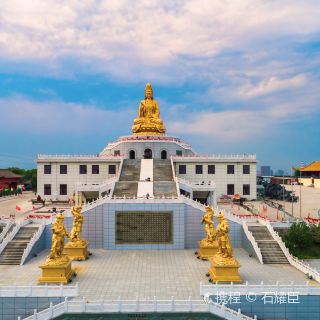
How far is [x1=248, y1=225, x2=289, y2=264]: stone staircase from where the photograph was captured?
24703mm

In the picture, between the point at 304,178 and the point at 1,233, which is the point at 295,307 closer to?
the point at 1,233

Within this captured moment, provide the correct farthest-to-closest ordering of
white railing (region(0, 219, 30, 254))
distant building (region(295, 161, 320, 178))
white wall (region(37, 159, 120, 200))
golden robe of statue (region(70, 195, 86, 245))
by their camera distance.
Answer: distant building (region(295, 161, 320, 178)), white wall (region(37, 159, 120, 200)), white railing (region(0, 219, 30, 254)), golden robe of statue (region(70, 195, 86, 245))

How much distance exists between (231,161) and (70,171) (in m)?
21.3

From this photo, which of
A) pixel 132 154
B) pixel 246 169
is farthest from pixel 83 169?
pixel 246 169

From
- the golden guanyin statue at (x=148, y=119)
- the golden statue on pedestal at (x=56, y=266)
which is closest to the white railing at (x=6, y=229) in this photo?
the golden statue on pedestal at (x=56, y=266)

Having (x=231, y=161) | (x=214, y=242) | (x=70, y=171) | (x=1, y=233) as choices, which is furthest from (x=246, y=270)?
(x=70, y=171)

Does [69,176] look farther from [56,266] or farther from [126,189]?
[56,266]

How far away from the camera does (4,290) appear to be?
57.2 ft

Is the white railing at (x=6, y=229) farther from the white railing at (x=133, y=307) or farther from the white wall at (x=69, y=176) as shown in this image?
the white wall at (x=69, y=176)

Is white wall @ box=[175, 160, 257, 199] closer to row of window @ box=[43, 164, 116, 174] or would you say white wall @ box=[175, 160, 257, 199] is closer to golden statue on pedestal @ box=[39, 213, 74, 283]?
row of window @ box=[43, 164, 116, 174]

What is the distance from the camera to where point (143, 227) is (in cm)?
2814

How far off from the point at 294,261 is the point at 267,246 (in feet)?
9.05

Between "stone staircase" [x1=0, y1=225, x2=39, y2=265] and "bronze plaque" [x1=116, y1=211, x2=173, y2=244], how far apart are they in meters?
6.99

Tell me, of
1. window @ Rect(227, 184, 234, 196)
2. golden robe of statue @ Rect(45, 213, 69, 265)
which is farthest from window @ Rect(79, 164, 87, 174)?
golden robe of statue @ Rect(45, 213, 69, 265)
